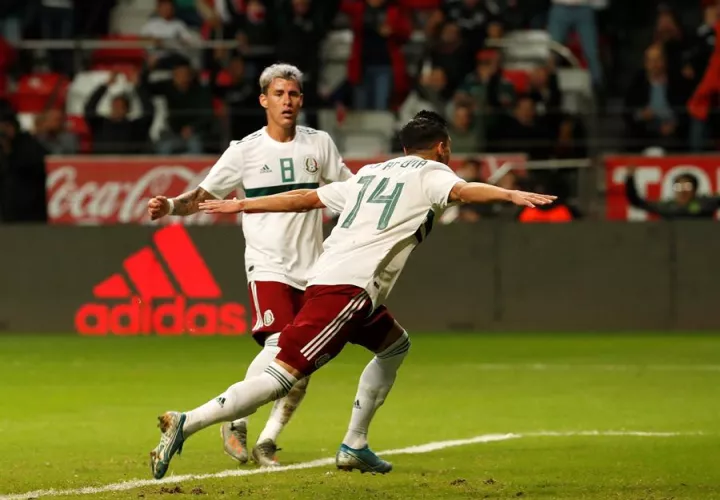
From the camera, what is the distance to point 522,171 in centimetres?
1880

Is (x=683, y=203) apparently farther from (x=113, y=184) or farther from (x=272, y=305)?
(x=272, y=305)

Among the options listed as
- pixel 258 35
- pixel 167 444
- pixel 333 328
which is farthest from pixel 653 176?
pixel 167 444

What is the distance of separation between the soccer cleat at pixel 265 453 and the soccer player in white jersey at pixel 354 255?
49cm

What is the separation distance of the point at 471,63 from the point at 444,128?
13.1 meters

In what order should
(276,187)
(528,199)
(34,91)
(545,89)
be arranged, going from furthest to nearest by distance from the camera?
(34,91), (545,89), (276,187), (528,199)

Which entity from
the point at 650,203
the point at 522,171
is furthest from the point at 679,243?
the point at 522,171

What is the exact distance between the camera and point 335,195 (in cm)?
802

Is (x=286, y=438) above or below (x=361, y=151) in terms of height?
below

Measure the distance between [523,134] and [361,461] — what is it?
11.7 meters

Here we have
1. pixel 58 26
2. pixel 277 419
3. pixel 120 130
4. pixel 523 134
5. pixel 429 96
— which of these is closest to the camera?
pixel 277 419

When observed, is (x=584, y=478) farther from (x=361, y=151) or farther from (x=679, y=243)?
(x=361, y=151)

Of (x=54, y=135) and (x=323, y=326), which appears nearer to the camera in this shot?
(x=323, y=326)

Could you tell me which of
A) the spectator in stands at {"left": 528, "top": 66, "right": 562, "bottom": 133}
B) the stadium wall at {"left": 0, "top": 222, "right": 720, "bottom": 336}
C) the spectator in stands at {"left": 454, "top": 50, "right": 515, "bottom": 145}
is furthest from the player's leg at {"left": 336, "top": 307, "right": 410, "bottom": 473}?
the spectator in stands at {"left": 528, "top": 66, "right": 562, "bottom": 133}

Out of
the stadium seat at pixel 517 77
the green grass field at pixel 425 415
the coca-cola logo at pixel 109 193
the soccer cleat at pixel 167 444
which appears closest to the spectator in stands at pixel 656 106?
the stadium seat at pixel 517 77
